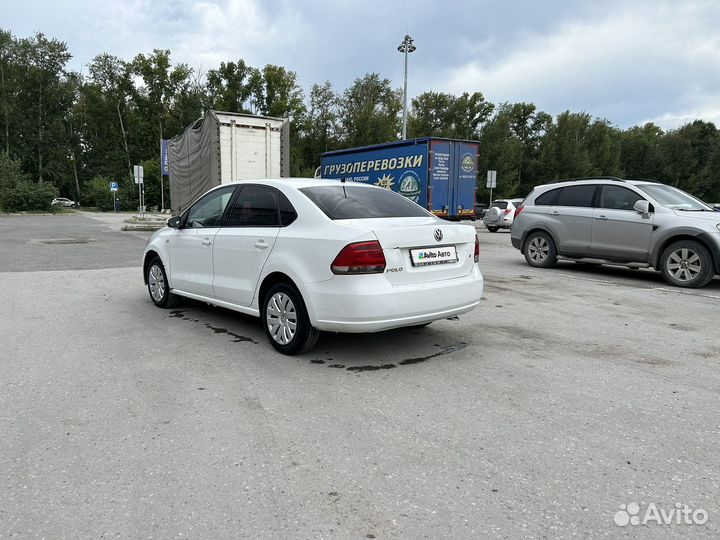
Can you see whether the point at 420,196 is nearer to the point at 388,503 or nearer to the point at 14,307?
the point at 14,307

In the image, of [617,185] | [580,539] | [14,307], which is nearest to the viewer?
[580,539]

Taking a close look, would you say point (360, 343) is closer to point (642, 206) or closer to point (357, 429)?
point (357, 429)

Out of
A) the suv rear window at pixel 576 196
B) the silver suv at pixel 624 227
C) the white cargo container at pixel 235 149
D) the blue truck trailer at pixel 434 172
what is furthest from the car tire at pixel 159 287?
the blue truck trailer at pixel 434 172

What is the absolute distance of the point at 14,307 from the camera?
6910mm

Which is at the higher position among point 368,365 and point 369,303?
point 369,303

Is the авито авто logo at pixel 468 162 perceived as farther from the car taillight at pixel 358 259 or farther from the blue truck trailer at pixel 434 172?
the car taillight at pixel 358 259

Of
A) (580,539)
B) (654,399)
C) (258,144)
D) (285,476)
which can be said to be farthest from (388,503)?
(258,144)

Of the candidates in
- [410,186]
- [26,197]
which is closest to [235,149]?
[410,186]

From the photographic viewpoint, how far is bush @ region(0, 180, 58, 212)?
4141 cm

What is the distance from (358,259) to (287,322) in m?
0.99

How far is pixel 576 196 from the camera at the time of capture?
10523 mm

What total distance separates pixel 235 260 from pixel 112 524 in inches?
129

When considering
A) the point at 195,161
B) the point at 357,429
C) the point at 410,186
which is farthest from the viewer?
the point at 410,186

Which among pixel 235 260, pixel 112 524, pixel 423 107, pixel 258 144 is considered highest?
pixel 423 107
